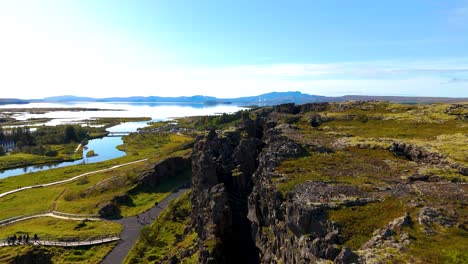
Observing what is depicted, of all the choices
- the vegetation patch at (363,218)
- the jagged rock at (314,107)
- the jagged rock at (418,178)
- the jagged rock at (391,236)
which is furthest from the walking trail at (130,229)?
the jagged rock at (391,236)

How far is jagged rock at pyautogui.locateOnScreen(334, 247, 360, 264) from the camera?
25612 mm

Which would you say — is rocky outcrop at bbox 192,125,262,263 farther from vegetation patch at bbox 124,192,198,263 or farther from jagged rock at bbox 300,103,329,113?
jagged rock at bbox 300,103,329,113

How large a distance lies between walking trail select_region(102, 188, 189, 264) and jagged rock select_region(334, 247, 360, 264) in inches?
2683

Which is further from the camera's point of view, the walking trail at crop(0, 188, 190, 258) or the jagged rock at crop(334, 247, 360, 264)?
the walking trail at crop(0, 188, 190, 258)

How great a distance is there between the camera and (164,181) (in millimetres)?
139000

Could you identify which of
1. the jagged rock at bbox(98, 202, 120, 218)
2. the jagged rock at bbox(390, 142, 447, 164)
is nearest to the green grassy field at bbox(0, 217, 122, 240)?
the jagged rock at bbox(98, 202, 120, 218)

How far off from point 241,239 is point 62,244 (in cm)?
5587

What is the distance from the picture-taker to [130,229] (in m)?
99.6

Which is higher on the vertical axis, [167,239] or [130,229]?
[167,239]

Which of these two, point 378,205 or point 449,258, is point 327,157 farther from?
point 449,258

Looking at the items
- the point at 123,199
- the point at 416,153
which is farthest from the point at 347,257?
the point at 123,199

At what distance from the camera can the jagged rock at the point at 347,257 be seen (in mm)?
25612

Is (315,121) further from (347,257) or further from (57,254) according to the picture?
(57,254)

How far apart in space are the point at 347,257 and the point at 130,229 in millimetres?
85779
